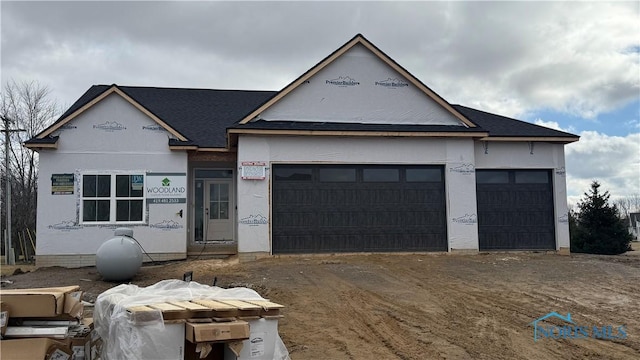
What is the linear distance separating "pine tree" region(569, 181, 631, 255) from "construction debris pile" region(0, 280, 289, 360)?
1674 cm

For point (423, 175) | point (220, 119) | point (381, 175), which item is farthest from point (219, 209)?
point (423, 175)

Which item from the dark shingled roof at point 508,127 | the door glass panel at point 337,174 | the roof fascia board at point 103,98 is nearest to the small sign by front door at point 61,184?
the roof fascia board at point 103,98

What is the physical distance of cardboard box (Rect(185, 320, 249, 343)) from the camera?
4633 mm

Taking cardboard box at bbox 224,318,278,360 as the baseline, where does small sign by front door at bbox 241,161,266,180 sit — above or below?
above

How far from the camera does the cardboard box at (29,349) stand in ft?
15.3

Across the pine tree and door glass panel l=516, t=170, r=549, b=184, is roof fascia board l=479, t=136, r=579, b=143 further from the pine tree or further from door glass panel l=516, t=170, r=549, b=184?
the pine tree

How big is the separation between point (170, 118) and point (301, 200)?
6434mm

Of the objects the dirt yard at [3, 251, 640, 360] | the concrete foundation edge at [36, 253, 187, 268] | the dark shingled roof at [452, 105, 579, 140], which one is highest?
the dark shingled roof at [452, 105, 579, 140]

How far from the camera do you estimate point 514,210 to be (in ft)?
50.9

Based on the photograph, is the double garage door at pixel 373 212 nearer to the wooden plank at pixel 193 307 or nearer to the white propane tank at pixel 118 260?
the white propane tank at pixel 118 260

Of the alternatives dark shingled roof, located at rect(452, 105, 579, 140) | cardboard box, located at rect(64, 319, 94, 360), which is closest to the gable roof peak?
dark shingled roof, located at rect(452, 105, 579, 140)

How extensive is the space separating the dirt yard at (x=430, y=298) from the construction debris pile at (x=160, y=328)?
59.7 inches

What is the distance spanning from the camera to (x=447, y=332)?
727 cm

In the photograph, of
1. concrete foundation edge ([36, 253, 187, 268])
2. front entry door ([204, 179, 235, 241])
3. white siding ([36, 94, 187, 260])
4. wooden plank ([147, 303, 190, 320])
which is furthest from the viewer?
front entry door ([204, 179, 235, 241])
